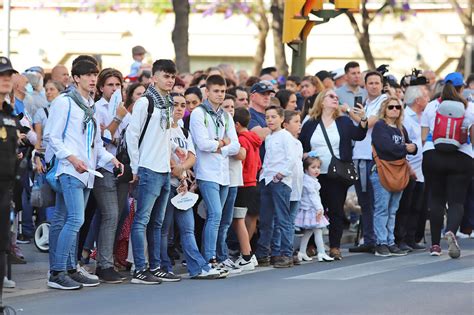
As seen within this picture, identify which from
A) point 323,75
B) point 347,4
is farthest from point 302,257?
point 323,75

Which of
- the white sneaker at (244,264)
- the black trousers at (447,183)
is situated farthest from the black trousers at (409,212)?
the white sneaker at (244,264)

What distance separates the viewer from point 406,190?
58.0 ft

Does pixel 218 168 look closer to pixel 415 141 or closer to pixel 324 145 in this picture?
pixel 324 145

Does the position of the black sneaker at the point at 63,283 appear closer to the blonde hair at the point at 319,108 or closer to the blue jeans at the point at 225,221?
the blue jeans at the point at 225,221

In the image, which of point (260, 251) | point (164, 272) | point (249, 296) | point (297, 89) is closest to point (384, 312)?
point (249, 296)

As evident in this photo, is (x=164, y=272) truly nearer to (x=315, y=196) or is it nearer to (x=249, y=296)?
(x=249, y=296)

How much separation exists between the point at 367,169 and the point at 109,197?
4.52m

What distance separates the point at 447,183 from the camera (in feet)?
55.8

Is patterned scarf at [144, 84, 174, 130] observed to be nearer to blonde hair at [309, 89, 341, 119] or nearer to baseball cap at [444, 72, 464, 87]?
blonde hair at [309, 89, 341, 119]

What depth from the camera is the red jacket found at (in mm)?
15547

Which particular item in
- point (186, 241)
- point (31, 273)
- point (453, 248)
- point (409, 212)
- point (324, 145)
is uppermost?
Answer: point (324, 145)

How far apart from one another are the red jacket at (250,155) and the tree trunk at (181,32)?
1135cm

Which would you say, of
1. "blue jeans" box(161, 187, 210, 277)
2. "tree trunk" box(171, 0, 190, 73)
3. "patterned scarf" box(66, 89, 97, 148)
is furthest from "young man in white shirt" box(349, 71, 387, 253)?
"tree trunk" box(171, 0, 190, 73)

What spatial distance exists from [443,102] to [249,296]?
523 centimetres
